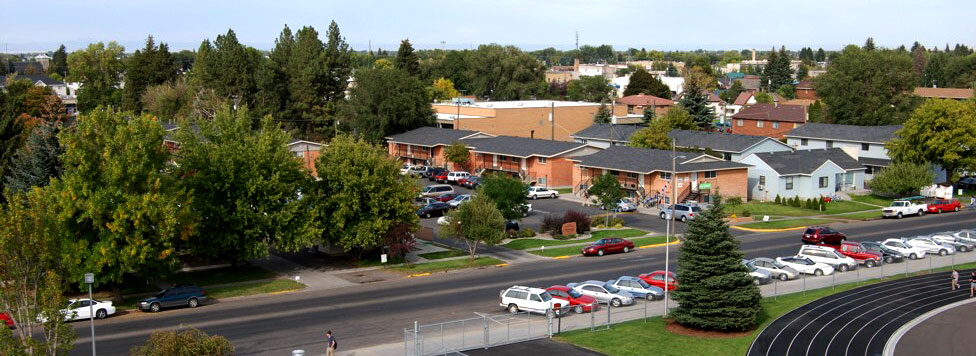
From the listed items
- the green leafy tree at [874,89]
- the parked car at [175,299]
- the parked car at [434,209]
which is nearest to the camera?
the parked car at [175,299]

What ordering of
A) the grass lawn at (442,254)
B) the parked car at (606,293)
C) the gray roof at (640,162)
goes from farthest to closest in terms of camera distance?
the gray roof at (640,162) < the grass lawn at (442,254) < the parked car at (606,293)

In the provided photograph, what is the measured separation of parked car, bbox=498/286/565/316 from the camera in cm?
3709

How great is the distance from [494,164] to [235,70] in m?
38.6

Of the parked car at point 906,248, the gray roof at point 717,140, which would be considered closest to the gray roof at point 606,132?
the gray roof at point 717,140

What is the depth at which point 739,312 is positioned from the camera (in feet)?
111

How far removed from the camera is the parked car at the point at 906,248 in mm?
50062

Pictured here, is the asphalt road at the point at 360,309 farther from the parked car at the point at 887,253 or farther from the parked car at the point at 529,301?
the parked car at the point at 887,253

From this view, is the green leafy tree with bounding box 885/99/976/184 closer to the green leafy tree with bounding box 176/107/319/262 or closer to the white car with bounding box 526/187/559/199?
the white car with bounding box 526/187/559/199

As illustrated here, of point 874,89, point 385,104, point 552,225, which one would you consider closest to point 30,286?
point 552,225

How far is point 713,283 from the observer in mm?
34031

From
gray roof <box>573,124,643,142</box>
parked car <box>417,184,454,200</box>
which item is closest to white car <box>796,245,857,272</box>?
parked car <box>417,184,454,200</box>

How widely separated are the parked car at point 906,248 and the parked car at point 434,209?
29262mm

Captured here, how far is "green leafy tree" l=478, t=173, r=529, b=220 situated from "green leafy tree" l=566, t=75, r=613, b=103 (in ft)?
355

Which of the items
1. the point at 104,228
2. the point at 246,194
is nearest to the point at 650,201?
the point at 246,194
